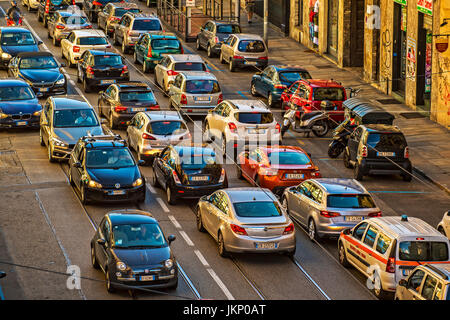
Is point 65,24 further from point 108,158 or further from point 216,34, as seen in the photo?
point 108,158

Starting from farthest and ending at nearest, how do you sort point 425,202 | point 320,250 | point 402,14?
point 402,14, point 425,202, point 320,250

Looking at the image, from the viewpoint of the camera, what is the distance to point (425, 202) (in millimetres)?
29266

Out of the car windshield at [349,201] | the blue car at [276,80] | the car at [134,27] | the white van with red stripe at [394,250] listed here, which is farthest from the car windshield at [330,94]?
the car at [134,27]

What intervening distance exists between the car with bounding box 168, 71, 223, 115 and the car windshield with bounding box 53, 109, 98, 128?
5522 millimetres

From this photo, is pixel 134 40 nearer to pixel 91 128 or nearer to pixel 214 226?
pixel 91 128

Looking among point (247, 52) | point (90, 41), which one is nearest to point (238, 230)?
point (247, 52)

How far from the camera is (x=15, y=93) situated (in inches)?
1455

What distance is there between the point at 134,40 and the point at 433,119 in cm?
1733

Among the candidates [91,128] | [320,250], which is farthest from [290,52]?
[320,250]

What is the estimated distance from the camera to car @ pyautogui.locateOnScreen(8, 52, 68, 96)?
133 ft

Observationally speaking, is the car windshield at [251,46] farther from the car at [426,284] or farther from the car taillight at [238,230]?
the car at [426,284]

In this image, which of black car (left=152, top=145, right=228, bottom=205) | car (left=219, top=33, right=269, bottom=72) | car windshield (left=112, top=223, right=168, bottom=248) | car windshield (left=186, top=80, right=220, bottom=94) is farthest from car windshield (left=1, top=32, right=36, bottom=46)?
car windshield (left=112, top=223, right=168, bottom=248)

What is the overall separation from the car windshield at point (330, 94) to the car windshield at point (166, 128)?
22.3ft

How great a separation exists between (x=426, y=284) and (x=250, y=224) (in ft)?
18.5
